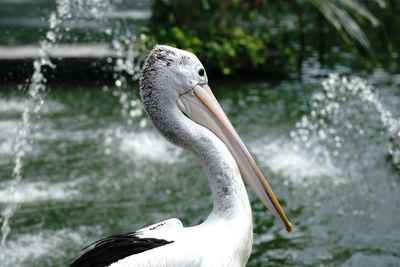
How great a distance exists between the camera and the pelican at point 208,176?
304 centimetres

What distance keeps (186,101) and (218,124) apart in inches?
7.2

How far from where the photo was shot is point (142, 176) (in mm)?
6695

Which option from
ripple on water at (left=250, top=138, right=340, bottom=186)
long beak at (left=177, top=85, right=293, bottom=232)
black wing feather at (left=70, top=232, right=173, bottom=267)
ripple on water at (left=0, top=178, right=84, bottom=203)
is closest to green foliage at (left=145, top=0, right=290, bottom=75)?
ripple on water at (left=250, top=138, right=340, bottom=186)

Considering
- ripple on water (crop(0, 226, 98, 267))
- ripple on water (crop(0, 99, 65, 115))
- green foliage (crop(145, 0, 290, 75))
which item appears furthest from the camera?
green foliage (crop(145, 0, 290, 75))

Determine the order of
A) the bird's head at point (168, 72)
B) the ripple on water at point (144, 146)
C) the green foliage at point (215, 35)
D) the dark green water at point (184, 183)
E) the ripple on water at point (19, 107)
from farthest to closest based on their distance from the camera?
the green foliage at point (215, 35)
the ripple on water at point (19, 107)
the ripple on water at point (144, 146)
the dark green water at point (184, 183)
the bird's head at point (168, 72)

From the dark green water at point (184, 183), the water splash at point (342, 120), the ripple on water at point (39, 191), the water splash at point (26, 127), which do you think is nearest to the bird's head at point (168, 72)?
the dark green water at point (184, 183)

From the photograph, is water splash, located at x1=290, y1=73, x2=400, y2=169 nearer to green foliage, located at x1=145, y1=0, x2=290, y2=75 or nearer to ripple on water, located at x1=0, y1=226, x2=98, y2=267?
green foliage, located at x1=145, y1=0, x2=290, y2=75

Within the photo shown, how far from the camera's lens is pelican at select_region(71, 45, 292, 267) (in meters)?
3.04

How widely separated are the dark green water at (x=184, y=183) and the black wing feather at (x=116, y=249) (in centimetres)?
191

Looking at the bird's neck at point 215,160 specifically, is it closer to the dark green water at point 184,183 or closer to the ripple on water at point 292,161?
the dark green water at point 184,183

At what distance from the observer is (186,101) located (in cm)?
337

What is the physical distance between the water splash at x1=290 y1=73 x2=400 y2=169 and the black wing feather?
4.20 m

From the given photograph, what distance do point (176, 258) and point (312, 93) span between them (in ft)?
21.6

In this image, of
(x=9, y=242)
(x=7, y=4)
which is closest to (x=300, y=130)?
(x=9, y=242)
